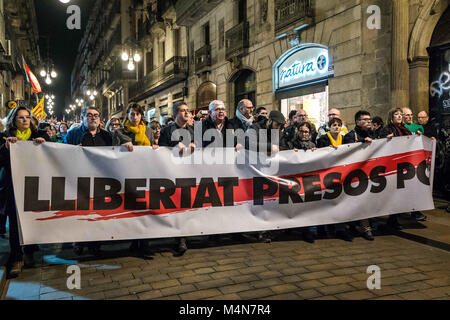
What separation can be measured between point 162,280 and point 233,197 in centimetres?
162

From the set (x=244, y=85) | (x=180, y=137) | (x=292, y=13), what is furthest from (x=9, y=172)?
(x=244, y=85)

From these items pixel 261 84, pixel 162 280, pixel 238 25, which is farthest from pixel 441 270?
pixel 238 25

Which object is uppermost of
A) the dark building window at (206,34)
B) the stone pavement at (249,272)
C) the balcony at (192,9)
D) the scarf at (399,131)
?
the balcony at (192,9)

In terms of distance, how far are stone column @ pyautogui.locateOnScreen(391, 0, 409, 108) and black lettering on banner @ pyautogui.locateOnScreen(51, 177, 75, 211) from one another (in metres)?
7.60

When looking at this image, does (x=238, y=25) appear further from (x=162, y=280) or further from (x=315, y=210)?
(x=162, y=280)

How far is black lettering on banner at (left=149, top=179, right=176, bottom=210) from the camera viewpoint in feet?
16.1

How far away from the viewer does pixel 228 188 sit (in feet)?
17.1

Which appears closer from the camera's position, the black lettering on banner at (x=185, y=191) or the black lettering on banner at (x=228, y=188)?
the black lettering on banner at (x=185, y=191)

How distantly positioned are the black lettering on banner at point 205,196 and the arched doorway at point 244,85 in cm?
1059

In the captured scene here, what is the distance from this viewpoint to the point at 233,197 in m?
5.18

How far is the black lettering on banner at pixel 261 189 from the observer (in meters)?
5.27

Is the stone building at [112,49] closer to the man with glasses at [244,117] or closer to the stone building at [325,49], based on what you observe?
the stone building at [325,49]

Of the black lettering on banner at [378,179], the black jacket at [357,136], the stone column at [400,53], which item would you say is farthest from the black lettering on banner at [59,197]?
the stone column at [400,53]

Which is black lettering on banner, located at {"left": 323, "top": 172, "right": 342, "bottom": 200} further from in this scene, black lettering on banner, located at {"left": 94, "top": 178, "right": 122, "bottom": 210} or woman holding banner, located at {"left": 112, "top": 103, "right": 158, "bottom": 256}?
black lettering on banner, located at {"left": 94, "top": 178, "right": 122, "bottom": 210}
